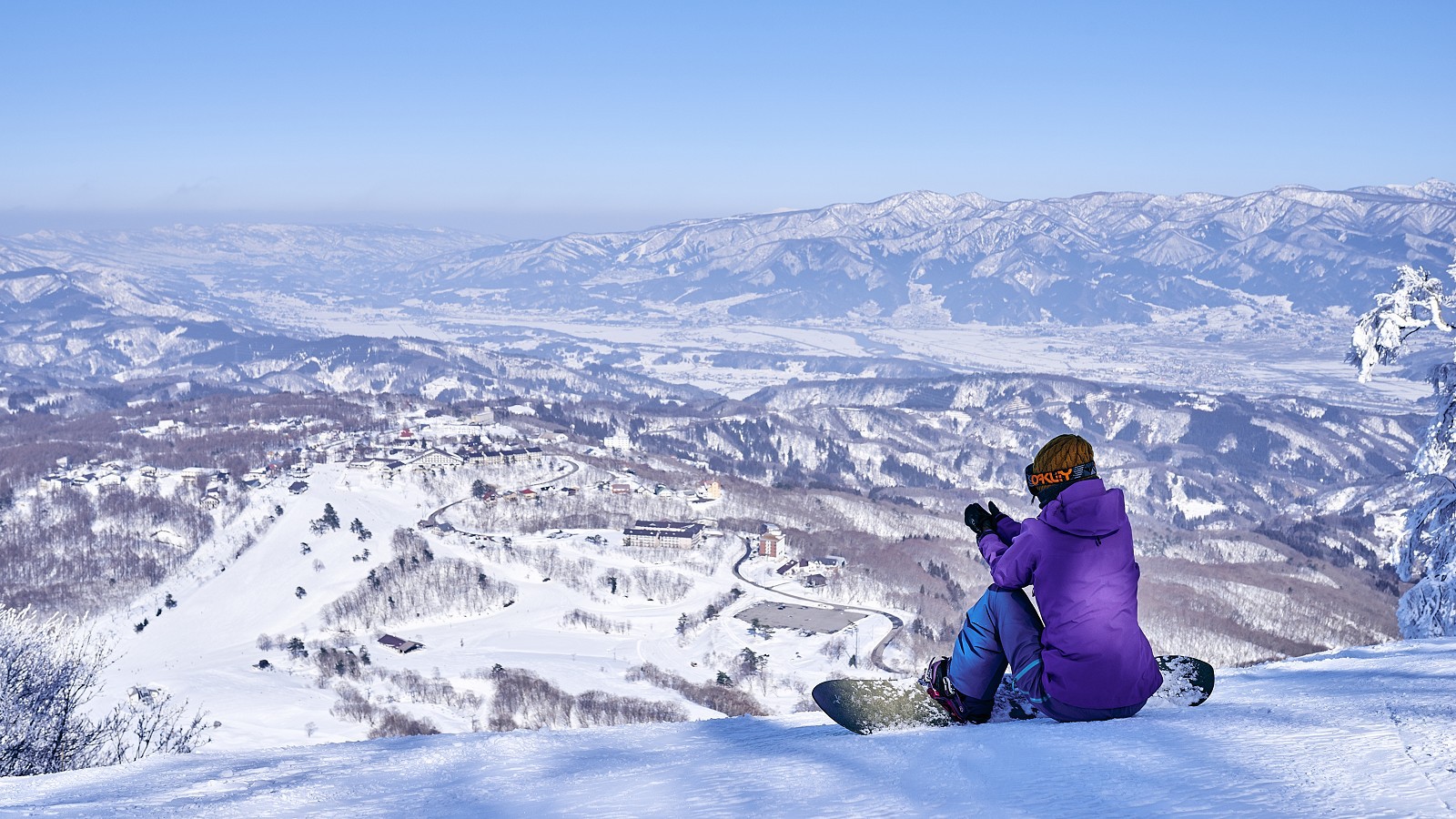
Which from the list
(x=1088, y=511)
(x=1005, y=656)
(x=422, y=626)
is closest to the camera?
(x=1088, y=511)

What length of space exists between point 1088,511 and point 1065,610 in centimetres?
58

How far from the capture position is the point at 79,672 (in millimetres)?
12797

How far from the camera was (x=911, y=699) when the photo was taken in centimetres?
602

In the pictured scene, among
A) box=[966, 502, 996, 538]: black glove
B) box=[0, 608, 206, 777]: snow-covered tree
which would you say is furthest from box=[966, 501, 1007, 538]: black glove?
box=[0, 608, 206, 777]: snow-covered tree

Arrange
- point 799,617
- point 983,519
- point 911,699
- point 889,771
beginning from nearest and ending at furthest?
point 889,771 → point 983,519 → point 911,699 → point 799,617

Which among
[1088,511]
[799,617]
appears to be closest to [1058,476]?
[1088,511]

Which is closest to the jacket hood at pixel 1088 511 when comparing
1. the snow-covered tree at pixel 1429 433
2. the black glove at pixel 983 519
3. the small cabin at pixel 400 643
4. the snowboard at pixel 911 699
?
the black glove at pixel 983 519

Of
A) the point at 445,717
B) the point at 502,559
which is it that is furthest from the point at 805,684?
the point at 502,559

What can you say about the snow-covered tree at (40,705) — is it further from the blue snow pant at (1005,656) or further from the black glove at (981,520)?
the black glove at (981,520)

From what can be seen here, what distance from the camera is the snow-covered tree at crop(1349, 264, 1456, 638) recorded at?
1387 centimetres

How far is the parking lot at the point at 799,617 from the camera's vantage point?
184ft

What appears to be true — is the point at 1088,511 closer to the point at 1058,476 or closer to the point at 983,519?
the point at 1058,476

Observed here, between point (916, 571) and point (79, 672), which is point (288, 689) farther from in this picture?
point (916, 571)

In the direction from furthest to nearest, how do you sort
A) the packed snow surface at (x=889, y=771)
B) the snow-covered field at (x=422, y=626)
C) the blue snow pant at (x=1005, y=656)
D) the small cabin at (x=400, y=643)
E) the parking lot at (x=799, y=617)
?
the parking lot at (x=799, y=617), the small cabin at (x=400, y=643), the snow-covered field at (x=422, y=626), the blue snow pant at (x=1005, y=656), the packed snow surface at (x=889, y=771)
